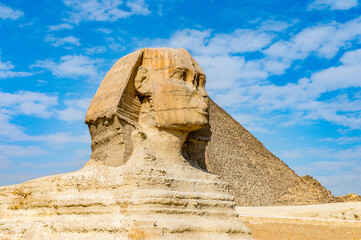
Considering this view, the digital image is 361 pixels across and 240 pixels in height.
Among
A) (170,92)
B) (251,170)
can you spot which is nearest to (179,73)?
(170,92)

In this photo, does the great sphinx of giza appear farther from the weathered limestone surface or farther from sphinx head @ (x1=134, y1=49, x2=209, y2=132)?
the weathered limestone surface

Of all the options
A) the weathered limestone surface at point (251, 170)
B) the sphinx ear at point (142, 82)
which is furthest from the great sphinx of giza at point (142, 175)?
the weathered limestone surface at point (251, 170)

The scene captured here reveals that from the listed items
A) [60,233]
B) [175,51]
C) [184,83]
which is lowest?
[60,233]

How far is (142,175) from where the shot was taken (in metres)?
4.44

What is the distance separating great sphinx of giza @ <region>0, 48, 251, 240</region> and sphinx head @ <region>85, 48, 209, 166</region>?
10 millimetres

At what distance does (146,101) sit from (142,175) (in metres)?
0.99

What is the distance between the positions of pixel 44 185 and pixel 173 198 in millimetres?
1886

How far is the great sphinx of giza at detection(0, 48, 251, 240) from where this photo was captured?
4.36 m

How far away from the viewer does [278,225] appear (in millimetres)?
14312

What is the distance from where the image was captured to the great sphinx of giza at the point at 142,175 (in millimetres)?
4355

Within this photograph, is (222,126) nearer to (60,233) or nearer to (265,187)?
(265,187)

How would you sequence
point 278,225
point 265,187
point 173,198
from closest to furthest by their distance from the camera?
1. point 173,198
2. point 278,225
3. point 265,187

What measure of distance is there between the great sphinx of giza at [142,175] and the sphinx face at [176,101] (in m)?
0.01

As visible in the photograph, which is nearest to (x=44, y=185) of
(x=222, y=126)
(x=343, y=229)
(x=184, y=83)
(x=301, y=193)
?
(x=184, y=83)
